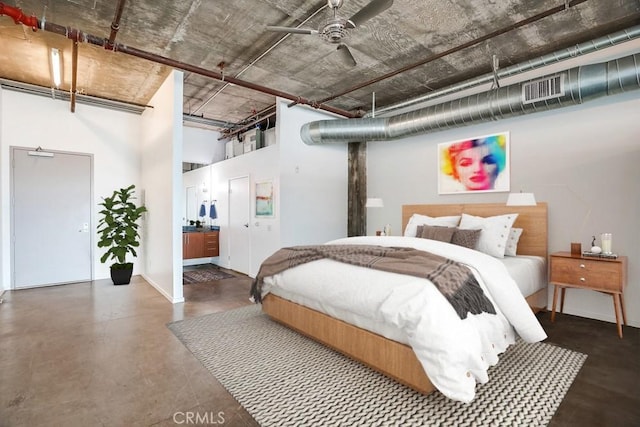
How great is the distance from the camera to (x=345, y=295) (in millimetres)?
2445

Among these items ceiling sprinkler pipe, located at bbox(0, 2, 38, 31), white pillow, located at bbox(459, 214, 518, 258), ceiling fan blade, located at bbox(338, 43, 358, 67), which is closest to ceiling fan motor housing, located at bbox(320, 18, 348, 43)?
ceiling fan blade, located at bbox(338, 43, 358, 67)

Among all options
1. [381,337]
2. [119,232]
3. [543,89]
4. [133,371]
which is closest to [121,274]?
[119,232]

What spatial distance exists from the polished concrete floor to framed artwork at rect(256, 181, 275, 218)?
196 centimetres

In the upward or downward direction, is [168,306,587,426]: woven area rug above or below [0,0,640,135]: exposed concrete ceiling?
below

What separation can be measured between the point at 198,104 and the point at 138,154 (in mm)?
1557

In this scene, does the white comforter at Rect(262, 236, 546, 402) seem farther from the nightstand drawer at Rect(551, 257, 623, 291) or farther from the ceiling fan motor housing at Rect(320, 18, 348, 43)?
the ceiling fan motor housing at Rect(320, 18, 348, 43)

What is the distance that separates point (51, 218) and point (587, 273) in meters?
7.45

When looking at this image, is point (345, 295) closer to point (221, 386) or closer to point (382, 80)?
point (221, 386)

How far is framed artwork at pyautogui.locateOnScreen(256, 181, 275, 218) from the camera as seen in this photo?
5.49m

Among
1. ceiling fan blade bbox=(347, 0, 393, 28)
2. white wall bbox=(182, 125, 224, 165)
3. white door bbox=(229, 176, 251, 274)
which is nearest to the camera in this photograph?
ceiling fan blade bbox=(347, 0, 393, 28)

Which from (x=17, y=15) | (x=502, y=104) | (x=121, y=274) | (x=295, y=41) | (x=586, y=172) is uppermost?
(x=295, y=41)

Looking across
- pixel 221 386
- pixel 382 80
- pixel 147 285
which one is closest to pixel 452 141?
pixel 382 80

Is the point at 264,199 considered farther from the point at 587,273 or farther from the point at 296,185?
the point at 587,273

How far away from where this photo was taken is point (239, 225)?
6.37 m
